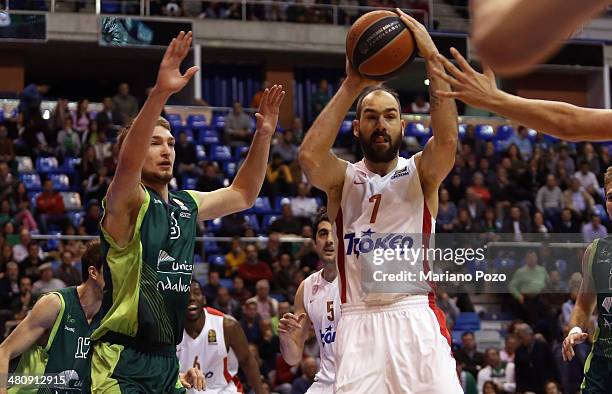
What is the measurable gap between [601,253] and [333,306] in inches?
75.7

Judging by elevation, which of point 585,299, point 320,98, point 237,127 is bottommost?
point 585,299

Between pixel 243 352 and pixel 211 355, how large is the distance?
479 millimetres

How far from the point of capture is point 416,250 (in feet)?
18.0

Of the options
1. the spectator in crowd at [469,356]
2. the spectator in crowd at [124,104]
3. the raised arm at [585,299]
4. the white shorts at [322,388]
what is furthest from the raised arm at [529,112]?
the spectator in crowd at [124,104]

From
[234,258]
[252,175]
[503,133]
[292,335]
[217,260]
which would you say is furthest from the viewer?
[503,133]

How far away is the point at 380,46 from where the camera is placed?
5.26m

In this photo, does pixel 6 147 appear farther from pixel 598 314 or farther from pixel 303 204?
pixel 598 314

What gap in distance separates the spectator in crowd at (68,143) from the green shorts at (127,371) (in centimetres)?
1308

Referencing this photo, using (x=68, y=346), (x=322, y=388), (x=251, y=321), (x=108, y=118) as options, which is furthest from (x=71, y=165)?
(x=68, y=346)

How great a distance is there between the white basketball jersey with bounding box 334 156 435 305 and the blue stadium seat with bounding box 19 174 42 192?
12.0 metres

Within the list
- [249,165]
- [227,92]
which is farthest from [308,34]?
[249,165]

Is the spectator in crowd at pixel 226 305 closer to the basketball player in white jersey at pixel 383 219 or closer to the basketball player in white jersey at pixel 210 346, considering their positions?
the basketball player in white jersey at pixel 210 346

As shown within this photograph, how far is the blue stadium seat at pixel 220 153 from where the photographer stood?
1864 centimetres

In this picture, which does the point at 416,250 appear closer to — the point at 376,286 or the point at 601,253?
the point at 376,286
